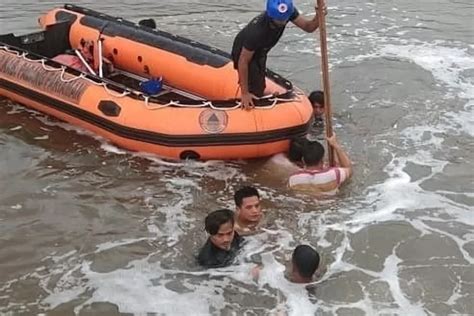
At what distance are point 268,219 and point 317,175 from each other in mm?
589

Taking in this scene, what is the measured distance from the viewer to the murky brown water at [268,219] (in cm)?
499

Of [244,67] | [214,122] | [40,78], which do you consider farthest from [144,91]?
[244,67]

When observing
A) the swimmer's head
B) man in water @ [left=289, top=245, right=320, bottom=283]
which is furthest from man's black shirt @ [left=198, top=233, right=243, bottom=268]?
man in water @ [left=289, top=245, right=320, bottom=283]

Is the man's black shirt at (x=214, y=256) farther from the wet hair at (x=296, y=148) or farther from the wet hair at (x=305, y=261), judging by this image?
the wet hair at (x=296, y=148)

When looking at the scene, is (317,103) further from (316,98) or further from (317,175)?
(317,175)

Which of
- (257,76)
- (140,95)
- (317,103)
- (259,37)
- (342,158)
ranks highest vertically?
(259,37)

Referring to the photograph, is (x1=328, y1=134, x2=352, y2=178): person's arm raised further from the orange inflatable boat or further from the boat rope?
the boat rope

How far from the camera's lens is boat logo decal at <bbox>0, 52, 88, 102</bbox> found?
7.18 m

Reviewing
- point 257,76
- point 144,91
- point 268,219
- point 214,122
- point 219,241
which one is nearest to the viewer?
point 219,241

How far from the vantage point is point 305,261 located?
4.89 m

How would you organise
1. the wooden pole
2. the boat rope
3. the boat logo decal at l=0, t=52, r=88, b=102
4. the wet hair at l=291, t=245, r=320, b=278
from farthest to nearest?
1. the boat logo decal at l=0, t=52, r=88, b=102
2. the boat rope
3. the wooden pole
4. the wet hair at l=291, t=245, r=320, b=278

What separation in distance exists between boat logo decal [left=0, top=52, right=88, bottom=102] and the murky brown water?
1.37 feet

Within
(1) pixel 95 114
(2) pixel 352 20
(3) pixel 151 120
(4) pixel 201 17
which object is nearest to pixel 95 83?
(1) pixel 95 114

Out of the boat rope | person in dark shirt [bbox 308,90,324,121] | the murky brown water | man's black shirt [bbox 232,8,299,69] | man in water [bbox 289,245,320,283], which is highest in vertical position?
man's black shirt [bbox 232,8,299,69]
